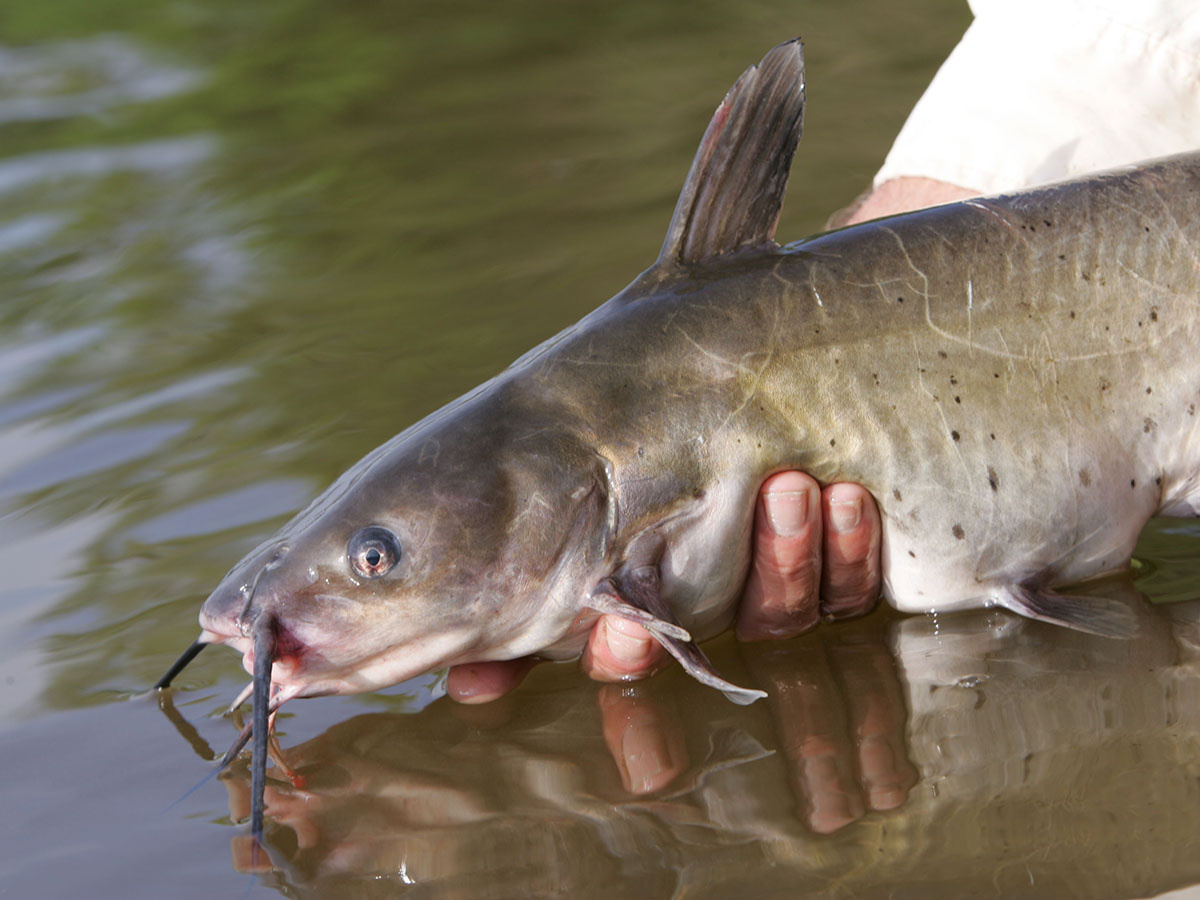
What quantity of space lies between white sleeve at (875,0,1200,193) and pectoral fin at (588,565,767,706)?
67.2 inches

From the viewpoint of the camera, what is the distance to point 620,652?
2.38 m

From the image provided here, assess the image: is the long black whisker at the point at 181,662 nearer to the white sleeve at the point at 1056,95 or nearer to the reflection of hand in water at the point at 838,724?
the reflection of hand in water at the point at 838,724

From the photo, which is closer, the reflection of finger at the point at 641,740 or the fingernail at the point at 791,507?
the reflection of finger at the point at 641,740

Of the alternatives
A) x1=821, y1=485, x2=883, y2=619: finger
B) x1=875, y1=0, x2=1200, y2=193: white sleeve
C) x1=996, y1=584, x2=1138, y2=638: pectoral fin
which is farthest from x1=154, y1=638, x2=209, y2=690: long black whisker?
x1=875, y1=0, x2=1200, y2=193: white sleeve

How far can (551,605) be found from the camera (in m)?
2.27

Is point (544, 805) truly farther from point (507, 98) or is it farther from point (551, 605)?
point (507, 98)

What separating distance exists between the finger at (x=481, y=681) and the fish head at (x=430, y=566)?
13cm

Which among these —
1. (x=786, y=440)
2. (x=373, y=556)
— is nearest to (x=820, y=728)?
(x=786, y=440)

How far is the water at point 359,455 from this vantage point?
200cm

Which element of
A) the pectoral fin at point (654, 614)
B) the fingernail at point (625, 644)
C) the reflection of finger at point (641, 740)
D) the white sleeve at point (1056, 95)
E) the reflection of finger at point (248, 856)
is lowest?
the reflection of finger at point (641, 740)

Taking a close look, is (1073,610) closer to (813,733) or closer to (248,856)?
(813,733)

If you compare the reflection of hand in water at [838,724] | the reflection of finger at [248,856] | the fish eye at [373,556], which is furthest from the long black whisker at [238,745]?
the reflection of hand in water at [838,724]

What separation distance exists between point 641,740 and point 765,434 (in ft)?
1.78

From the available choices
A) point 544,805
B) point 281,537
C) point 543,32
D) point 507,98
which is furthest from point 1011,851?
point 543,32
